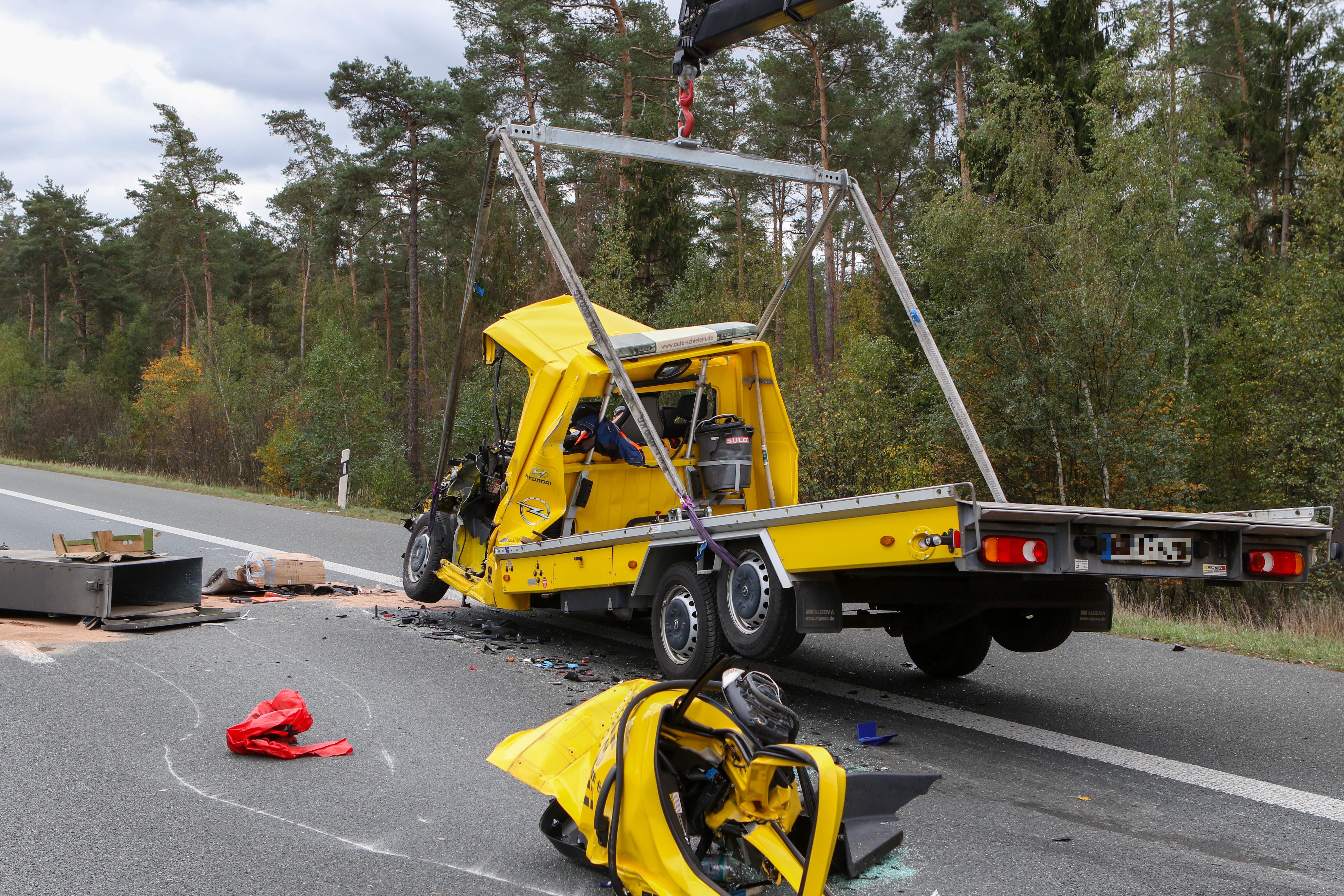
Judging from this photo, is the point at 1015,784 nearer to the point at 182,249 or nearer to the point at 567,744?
the point at 567,744

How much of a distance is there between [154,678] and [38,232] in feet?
214

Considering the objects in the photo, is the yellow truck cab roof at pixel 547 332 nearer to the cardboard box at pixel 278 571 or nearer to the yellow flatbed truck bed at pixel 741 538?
the yellow flatbed truck bed at pixel 741 538

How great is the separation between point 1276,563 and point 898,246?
30851 millimetres

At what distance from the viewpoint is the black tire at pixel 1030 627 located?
580cm

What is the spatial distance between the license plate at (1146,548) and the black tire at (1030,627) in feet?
3.26

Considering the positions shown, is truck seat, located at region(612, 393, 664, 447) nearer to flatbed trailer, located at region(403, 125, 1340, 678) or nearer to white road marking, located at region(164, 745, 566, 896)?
flatbed trailer, located at region(403, 125, 1340, 678)

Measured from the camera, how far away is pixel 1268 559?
15.9ft

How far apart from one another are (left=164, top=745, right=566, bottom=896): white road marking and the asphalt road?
0.04ft

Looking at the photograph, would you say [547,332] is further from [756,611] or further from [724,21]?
[756,611]

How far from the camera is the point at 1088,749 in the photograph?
16.3 feet

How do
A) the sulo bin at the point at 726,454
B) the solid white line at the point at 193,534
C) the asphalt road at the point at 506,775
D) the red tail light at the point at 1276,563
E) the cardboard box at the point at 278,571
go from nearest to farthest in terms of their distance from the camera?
the asphalt road at the point at 506,775 < the red tail light at the point at 1276,563 < the sulo bin at the point at 726,454 < the cardboard box at the point at 278,571 < the solid white line at the point at 193,534

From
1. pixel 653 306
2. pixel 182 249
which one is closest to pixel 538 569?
pixel 653 306

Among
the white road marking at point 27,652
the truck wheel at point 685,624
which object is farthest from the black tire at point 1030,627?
the white road marking at point 27,652

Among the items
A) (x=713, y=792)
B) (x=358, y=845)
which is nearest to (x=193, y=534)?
(x=358, y=845)
